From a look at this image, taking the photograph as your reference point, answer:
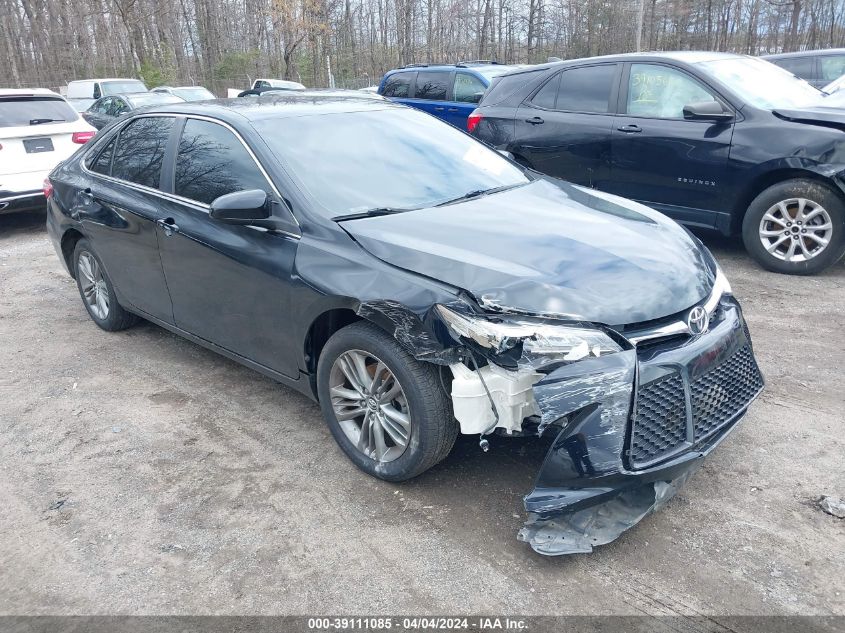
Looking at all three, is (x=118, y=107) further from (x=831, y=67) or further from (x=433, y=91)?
(x=831, y=67)

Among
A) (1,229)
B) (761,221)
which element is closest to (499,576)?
(761,221)

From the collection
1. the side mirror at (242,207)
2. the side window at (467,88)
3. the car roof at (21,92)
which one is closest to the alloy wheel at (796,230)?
the side mirror at (242,207)

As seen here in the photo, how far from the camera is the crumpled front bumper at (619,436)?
2604mm

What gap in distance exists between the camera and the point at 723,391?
2941 millimetres

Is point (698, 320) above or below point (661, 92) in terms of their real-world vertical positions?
below

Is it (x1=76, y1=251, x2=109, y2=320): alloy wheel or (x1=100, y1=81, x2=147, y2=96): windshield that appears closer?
(x1=76, y1=251, x2=109, y2=320): alloy wheel

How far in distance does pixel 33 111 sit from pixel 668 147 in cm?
768

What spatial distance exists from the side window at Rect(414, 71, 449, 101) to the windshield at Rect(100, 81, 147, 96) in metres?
11.0

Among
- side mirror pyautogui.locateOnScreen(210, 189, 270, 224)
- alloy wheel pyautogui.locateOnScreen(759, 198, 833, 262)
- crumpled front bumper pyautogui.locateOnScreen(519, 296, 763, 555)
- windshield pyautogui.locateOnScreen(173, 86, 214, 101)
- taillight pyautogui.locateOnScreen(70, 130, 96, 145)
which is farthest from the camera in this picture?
windshield pyautogui.locateOnScreen(173, 86, 214, 101)

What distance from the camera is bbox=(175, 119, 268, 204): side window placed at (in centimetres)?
372

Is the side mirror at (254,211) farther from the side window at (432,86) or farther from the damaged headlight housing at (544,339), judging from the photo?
the side window at (432,86)

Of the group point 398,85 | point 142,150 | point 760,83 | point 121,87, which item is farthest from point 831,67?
point 121,87

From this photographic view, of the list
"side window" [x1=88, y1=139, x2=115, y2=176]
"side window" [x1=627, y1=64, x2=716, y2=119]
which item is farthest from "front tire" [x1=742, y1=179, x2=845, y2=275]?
"side window" [x1=88, y1=139, x2=115, y2=176]

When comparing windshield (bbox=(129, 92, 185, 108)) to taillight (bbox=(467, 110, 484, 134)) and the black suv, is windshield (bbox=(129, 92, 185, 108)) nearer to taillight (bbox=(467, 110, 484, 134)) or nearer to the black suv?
taillight (bbox=(467, 110, 484, 134))
